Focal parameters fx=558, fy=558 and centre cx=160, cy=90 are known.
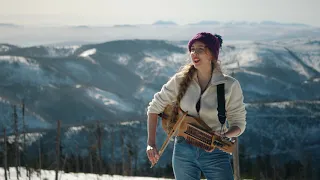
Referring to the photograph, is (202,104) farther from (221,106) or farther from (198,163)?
(198,163)

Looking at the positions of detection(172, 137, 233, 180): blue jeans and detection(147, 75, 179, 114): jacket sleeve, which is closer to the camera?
detection(172, 137, 233, 180): blue jeans

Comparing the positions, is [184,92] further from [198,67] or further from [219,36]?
[219,36]

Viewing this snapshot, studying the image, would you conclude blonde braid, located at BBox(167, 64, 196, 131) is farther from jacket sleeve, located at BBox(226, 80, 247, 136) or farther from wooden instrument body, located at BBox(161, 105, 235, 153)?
jacket sleeve, located at BBox(226, 80, 247, 136)

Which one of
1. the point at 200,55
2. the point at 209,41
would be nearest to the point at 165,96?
the point at 200,55

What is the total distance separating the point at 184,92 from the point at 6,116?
622ft

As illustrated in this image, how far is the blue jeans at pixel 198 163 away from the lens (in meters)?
4.31

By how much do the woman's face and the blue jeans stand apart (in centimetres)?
62

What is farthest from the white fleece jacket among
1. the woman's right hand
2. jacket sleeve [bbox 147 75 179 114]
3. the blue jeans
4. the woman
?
the woman's right hand

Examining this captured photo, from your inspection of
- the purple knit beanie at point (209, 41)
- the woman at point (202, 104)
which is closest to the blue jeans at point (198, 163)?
the woman at point (202, 104)

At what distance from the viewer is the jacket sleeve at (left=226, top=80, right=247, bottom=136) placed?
14.4 feet

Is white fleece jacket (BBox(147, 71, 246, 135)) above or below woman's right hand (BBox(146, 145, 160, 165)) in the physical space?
above

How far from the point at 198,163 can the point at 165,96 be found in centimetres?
61

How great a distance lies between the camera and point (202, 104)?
441cm

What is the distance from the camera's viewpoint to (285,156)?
15500 centimetres
